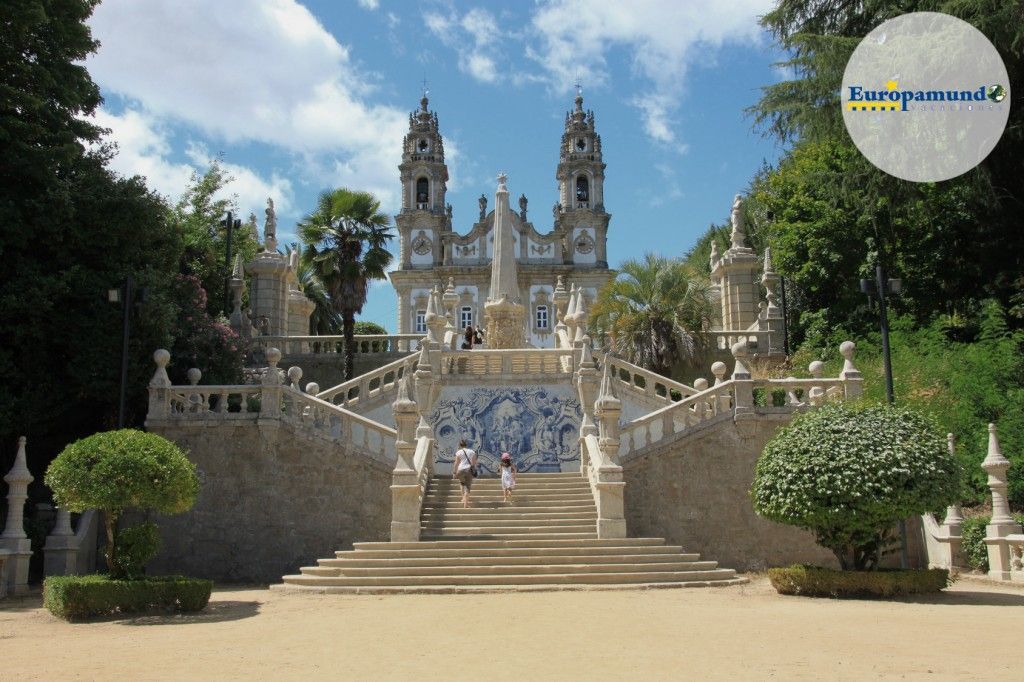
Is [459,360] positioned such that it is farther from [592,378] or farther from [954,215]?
[954,215]

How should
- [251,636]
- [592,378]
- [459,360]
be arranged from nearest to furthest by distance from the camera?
[251,636]
[592,378]
[459,360]

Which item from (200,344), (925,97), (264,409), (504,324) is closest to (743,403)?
(264,409)

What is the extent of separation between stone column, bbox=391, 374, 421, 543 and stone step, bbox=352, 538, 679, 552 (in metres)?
0.38

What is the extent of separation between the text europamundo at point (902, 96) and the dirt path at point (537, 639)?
47.1 ft

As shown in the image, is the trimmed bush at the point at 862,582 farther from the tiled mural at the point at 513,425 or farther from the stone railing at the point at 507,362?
the stone railing at the point at 507,362

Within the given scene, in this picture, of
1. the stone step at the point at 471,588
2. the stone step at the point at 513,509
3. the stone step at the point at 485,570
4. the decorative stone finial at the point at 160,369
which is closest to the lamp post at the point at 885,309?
the stone step at the point at 485,570

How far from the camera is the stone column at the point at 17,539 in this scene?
16094mm

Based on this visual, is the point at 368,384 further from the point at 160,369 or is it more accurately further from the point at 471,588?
the point at 471,588

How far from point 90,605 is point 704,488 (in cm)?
1125

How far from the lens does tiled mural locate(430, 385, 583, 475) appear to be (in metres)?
21.9

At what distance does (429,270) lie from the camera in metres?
70.1

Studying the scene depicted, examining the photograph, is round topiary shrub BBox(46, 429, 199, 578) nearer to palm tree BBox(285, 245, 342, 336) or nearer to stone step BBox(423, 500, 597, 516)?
stone step BBox(423, 500, 597, 516)

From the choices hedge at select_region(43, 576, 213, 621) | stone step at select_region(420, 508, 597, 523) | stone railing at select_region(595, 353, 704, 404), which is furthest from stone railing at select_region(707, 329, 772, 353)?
hedge at select_region(43, 576, 213, 621)

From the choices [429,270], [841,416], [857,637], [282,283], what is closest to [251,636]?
[857,637]
